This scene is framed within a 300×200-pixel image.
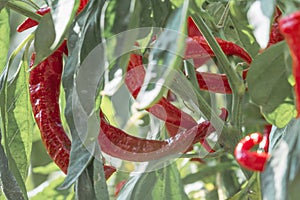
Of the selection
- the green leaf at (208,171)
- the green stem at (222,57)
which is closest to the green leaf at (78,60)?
the green stem at (222,57)

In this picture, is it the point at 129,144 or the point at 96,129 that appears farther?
the point at 129,144

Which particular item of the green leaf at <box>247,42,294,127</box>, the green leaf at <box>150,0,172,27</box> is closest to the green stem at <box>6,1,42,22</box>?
the green leaf at <box>150,0,172,27</box>

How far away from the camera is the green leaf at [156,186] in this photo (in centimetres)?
119

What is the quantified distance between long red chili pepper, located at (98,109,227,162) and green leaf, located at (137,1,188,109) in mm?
373

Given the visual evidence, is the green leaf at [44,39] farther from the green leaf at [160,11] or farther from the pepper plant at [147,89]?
the green leaf at [160,11]

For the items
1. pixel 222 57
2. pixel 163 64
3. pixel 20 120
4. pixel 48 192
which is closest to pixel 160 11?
pixel 222 57

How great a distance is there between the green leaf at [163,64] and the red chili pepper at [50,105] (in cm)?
40

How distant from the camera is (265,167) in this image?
0.76 m

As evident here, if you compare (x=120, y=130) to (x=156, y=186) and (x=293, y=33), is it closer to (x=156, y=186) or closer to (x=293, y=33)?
(x=156, y=186)

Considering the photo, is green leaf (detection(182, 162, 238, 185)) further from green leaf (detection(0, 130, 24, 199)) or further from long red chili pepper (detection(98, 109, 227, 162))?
green leaf (detection(0, 130, 24, 199))

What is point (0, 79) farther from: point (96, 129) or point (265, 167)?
point (265, 167)

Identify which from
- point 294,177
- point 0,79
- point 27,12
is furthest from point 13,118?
point 294,177

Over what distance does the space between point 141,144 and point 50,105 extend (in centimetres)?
14

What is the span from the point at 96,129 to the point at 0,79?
0.99 feet
